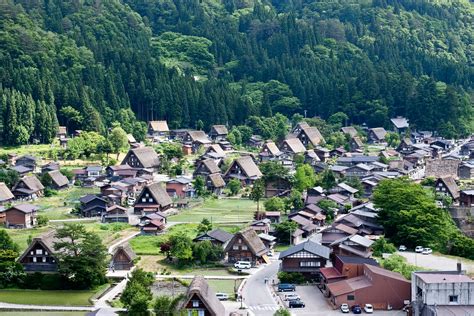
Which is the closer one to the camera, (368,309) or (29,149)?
(368,309)

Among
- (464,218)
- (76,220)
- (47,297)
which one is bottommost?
(47,297)

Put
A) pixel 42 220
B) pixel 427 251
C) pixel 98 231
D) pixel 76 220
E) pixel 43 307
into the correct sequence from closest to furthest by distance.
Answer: pixel 43 307, pixel 427 251, pixel 98 231, pixel 42 220, pixel 76 220

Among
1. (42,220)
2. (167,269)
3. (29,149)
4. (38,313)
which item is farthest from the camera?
(29,149)

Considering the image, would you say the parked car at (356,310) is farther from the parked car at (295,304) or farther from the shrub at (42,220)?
the shrub at (42,220)

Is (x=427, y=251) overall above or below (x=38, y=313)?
above

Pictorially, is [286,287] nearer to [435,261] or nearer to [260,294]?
[260,294]

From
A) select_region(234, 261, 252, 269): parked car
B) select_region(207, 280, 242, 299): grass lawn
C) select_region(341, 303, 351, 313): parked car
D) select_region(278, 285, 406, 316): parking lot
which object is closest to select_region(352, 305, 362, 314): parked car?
select_region(341, 303, 351, 313): parked car

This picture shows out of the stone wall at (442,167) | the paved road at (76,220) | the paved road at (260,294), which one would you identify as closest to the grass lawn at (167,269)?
the paved road at (260,294)

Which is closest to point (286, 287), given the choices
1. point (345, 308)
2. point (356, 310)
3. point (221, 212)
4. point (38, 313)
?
point (345, 308)
